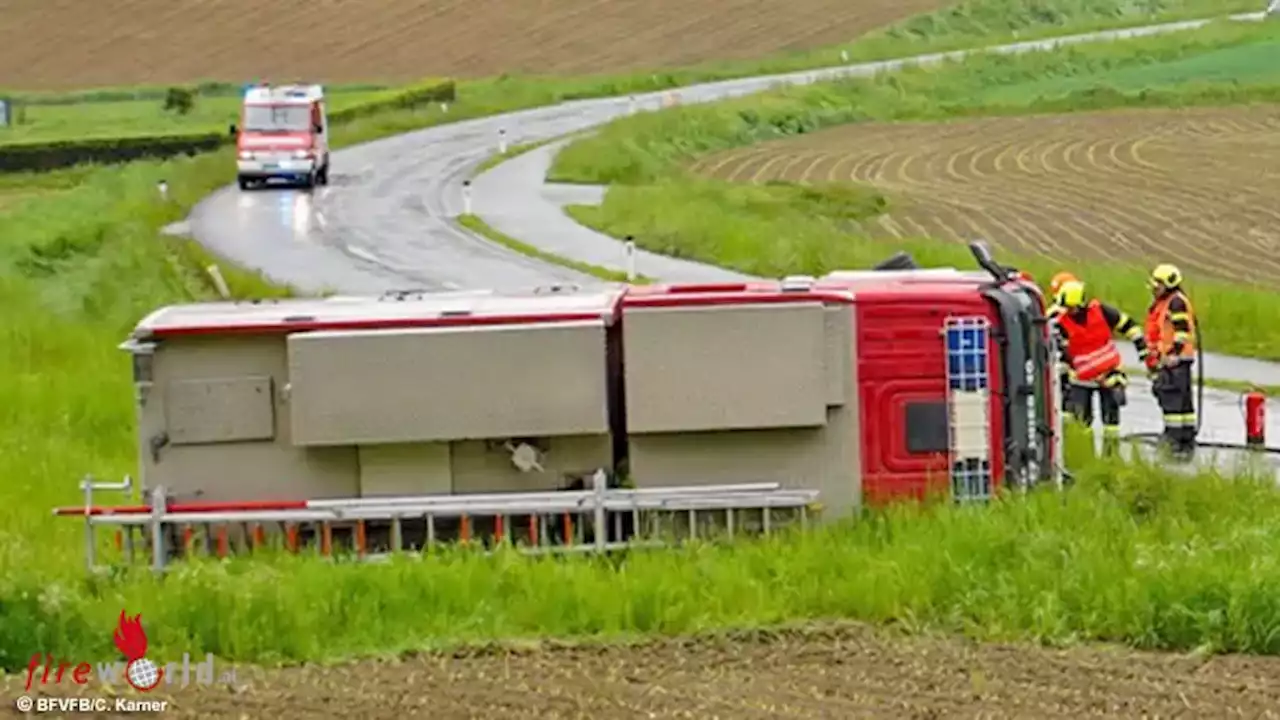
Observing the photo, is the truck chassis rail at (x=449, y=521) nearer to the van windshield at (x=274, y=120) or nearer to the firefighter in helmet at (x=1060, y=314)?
the firefighter in helmet at (x=1060, y=314)

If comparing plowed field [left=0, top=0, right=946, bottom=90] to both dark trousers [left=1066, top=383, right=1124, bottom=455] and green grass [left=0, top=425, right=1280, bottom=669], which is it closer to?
dark trousers [left=1066, top=383, right=1124, bottom=455]

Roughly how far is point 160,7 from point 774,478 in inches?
3094

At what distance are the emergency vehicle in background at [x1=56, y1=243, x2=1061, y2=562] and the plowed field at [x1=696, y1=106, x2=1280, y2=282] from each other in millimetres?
19059

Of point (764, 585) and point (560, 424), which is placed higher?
point (560, 424)

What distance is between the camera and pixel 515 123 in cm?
6366

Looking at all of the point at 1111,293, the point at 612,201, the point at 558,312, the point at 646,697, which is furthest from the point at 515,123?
the point at 646,697

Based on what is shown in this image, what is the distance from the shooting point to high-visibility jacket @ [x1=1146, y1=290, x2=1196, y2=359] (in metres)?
17.3

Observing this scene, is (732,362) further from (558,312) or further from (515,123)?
(515,123)

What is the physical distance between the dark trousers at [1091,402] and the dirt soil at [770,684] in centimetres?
729

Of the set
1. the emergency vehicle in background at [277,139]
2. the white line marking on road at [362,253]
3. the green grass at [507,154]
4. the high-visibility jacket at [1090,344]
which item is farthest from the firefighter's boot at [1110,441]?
the green grass at [507,154]

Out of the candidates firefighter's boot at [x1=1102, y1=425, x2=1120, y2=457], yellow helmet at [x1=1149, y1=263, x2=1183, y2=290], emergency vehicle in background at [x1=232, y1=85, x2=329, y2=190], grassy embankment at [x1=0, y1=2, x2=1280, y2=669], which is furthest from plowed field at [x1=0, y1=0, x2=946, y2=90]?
grassy embankment at [x1=0, y1=2, x2=1280, y2=669]

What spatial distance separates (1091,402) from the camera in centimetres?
1783

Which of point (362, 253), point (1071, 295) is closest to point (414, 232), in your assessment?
point (362, 253)

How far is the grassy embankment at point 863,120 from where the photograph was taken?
30.4 meters
